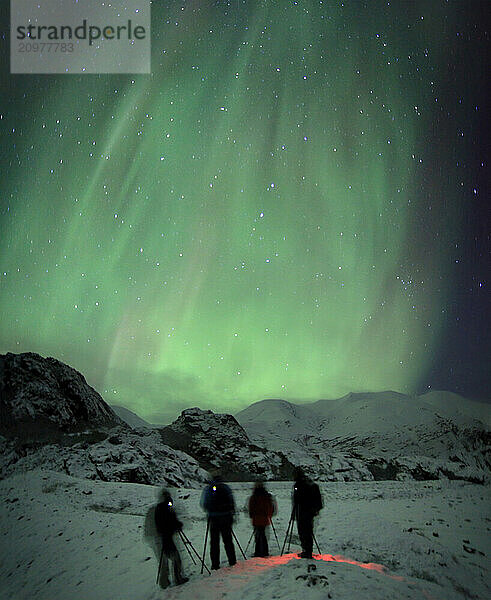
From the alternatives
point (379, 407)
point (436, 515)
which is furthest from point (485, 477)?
point (379, 407)

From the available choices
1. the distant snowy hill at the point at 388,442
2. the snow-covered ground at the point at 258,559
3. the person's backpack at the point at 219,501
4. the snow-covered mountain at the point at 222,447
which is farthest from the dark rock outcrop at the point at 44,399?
the person's backpack at the point at 219,501

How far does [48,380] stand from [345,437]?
117 meters

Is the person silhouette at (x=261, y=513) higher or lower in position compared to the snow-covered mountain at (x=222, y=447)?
higher

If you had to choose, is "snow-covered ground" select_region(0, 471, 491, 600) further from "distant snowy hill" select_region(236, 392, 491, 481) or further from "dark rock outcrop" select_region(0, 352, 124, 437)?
"dark rock outcrop" select_region(0, 352, 124, 437)

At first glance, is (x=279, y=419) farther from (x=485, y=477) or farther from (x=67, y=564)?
(x=67, y=564)

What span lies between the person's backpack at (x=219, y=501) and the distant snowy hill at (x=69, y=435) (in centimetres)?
3070

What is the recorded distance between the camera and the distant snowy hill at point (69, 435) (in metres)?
40.3

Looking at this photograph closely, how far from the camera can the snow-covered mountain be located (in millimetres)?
67062

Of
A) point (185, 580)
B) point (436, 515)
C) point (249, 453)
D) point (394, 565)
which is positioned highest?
point (185, 580)

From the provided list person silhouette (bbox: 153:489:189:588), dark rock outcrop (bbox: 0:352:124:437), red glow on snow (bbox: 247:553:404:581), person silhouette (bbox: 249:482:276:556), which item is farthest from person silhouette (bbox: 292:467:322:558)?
dark rock outcrop (bbox: 0:352:124:437)

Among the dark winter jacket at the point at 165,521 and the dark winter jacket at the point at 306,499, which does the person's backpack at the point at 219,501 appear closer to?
the dark winter jacket at the point at 165,521

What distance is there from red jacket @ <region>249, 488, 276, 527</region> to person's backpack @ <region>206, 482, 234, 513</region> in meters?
0.84

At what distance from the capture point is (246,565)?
1092cm

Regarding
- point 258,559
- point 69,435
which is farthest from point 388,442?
point 258,559
